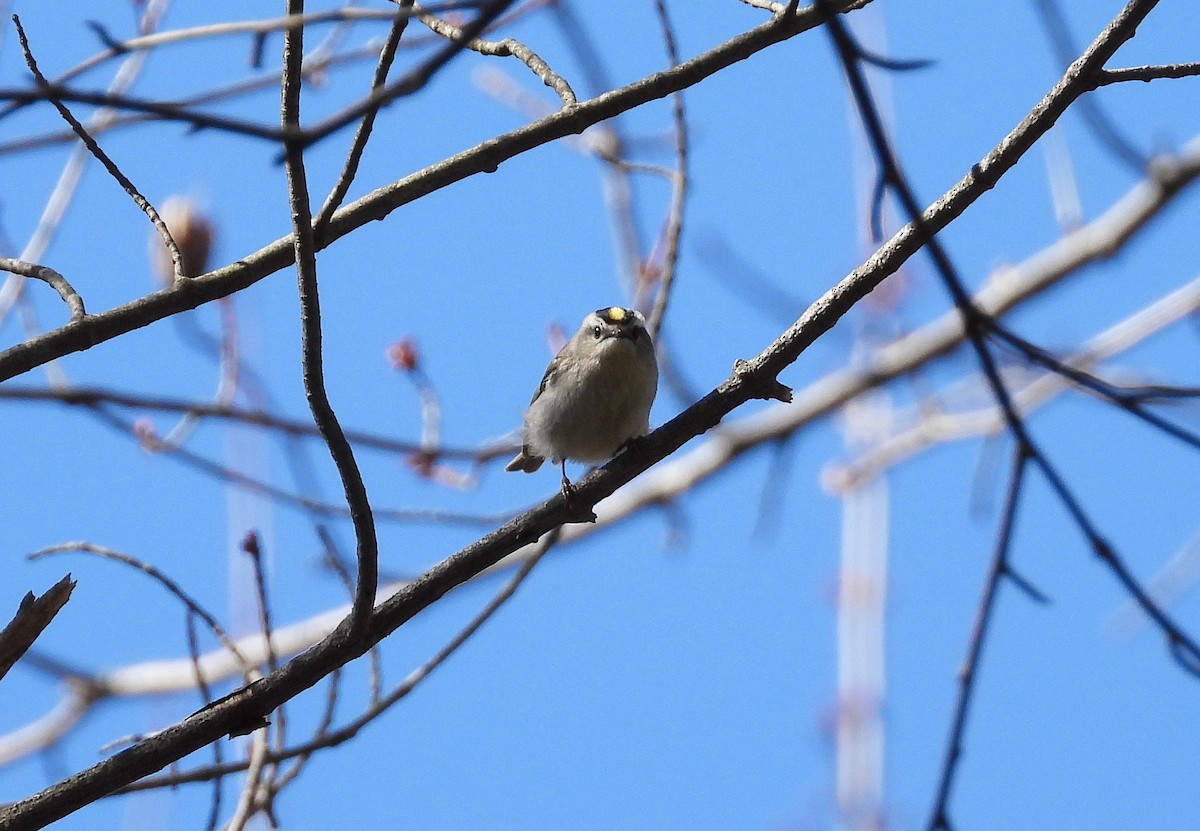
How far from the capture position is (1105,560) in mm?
2146

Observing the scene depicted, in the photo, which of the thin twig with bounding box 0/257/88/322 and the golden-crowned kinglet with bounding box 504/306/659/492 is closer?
the thin twig with bounding box 0/257/88/322

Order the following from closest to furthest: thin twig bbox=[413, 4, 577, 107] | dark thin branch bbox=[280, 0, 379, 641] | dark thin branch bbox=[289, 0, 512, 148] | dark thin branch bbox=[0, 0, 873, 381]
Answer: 1. dark thin branch bbox=[289, 0, 512, 148]
2. dark thin branch bbox=[280, 0, 379, 641]
3. dark thin branch bbox=[0, 0, 873, 381]
4. thin twig bbox=[413, 4, 577, 107]

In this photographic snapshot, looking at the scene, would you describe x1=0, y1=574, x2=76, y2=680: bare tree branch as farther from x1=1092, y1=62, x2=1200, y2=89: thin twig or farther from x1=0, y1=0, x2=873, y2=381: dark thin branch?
x1=1092, y1=62, x2=1200, y2=89: thin twig

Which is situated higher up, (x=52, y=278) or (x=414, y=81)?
(x=52, y=278)

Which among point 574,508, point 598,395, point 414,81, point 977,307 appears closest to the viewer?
point 414,81

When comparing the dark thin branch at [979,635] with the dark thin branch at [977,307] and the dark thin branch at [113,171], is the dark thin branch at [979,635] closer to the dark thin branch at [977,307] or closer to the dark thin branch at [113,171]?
the dark thin branch at [977,307]

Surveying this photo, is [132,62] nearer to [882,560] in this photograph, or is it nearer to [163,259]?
[163,259]

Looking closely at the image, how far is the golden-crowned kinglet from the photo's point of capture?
4.56m

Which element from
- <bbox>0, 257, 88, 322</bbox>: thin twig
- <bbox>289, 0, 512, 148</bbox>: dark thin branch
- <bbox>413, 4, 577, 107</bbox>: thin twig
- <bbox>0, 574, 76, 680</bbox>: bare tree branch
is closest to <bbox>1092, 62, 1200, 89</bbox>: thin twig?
<bbox>413, 4, 577, 107</bbox>: thin twig

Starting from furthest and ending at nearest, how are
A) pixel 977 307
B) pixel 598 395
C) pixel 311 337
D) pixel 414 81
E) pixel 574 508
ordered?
1. pixel 598 395
2. pixel 574 508
3. pixel 311 337
4. pixel 977 307
5. pixel 414 81

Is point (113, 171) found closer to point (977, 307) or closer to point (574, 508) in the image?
point (574, 508)

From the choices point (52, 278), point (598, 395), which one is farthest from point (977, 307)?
point (598, 395)

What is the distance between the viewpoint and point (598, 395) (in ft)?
14.9

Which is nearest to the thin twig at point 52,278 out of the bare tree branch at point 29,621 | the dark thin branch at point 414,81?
the bare tree branch at point 29,621
